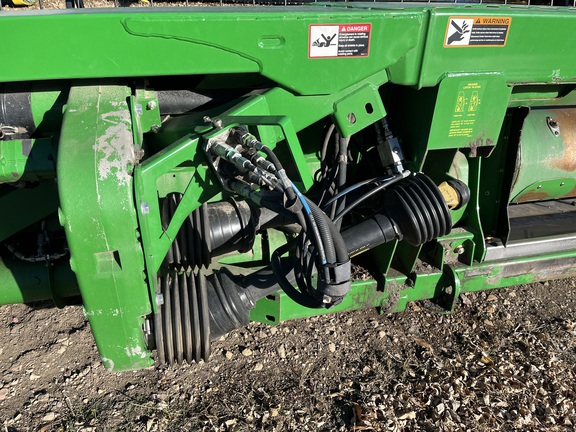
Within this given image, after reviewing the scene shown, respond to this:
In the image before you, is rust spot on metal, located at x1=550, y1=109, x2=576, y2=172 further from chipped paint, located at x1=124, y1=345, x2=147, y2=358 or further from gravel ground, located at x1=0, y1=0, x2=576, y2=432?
chipped paint, located at x1=124, y1=345, x2=147, y2=358

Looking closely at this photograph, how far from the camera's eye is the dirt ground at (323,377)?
97.6 inches

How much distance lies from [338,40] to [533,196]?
189cm

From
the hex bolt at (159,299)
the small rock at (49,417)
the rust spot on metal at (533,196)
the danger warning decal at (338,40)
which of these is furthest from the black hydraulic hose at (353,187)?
the small rock at (49,417)

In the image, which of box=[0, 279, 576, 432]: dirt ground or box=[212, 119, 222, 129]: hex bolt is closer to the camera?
box=[212, 119, 222, 129]: hex bolt

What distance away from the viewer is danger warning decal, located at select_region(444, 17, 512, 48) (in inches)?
90.7

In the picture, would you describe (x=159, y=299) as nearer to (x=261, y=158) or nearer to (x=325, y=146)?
(x=261, y=158)

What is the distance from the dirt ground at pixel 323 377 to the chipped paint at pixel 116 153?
4.28 ft

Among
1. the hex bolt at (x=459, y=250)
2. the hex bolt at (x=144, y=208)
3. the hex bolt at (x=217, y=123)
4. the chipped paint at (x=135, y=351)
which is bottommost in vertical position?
the chipped paint at (x=135, y=351)

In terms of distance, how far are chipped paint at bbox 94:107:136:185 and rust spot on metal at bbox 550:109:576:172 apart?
2550 mm

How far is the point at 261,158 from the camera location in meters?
1.80

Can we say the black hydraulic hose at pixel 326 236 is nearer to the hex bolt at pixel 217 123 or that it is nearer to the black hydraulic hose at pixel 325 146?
the hex bolt at pixel 217 123

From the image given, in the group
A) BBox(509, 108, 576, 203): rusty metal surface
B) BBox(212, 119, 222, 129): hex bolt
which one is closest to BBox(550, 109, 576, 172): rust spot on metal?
BBox(509, 108, 576, 203): rusty metal surface

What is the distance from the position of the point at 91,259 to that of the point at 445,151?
186 cm

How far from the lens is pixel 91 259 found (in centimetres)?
179
